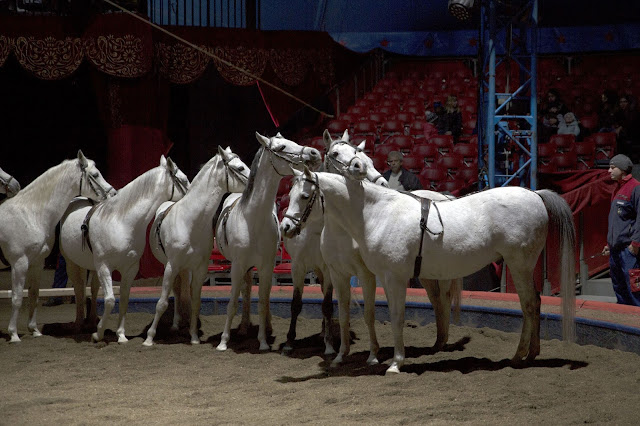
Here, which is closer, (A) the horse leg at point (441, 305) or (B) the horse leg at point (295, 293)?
(A) the horse leg at point (441, 305)

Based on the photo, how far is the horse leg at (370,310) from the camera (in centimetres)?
609

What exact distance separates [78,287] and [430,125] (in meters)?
9.70

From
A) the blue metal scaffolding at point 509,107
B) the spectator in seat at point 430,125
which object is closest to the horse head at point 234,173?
the blue metal scaffolding at point 509,107

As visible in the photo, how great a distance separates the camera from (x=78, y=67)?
11.9m

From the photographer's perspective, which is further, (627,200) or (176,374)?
(627,200)

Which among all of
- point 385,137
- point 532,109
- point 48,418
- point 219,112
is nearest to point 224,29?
point 219,112

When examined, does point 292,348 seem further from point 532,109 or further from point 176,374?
point 532,109

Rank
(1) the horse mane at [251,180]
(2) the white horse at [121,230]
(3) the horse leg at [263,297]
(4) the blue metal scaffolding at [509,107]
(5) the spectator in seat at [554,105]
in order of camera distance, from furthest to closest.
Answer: (5) the spectator in seat at [554,105] → (4) the blue metal scaffolding at [509,107] → (2) the white horse at [121,230] → (3) the horse leg at [263,297] → (1) the horse mane at [251,180]

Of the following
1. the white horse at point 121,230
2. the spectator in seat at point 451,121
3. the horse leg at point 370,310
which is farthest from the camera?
the spectator in seat at point 451,121

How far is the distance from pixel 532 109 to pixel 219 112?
6729 millimetres

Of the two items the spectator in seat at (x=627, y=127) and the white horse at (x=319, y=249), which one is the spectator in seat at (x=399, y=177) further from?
the spectator in seat at (x=627, y=127)

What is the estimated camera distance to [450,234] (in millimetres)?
5652

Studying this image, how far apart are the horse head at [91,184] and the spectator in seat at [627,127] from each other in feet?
33.8

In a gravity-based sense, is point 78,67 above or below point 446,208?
above
